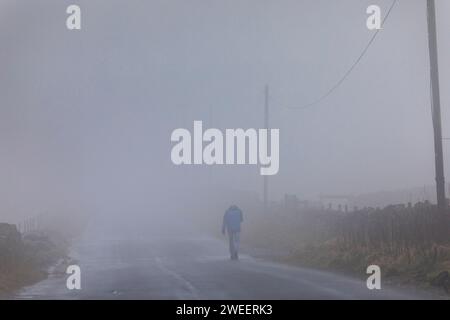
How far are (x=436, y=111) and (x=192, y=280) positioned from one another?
889 cm

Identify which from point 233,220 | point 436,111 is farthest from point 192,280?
point 233,220

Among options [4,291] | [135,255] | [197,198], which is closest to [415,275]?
[4,291]

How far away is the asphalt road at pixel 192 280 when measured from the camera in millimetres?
16672

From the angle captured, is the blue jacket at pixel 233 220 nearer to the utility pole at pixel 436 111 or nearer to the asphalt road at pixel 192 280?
the asphalt road at pixel 192 280

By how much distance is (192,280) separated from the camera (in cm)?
2003

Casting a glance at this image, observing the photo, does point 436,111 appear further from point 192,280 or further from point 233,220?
point 192,280

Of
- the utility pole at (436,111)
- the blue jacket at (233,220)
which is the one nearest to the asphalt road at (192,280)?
the blue jacket at (233,220)

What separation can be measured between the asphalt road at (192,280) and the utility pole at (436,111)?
4222 millimetres

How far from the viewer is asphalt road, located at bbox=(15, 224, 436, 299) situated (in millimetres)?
16672

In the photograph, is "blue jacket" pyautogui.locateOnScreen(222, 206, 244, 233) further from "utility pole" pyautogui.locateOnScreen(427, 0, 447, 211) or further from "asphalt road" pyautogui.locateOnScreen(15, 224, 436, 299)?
"utility pole" pyautogui.locateOnScreen(427, 0, 447, 211)
